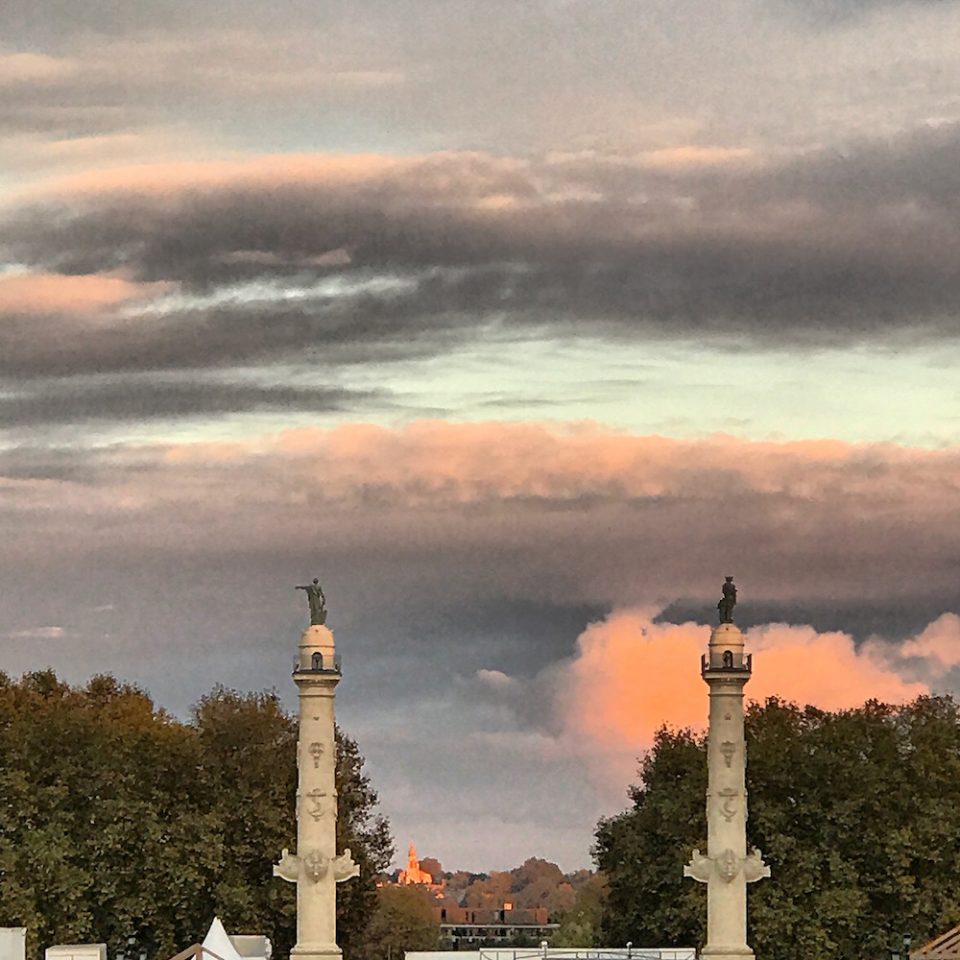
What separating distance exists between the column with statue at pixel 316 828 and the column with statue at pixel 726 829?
33.7 feet

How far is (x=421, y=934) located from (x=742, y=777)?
349ft

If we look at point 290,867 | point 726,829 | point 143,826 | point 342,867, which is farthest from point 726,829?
point 143,826

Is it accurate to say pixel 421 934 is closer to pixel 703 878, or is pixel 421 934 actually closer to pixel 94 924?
pixel 94 924

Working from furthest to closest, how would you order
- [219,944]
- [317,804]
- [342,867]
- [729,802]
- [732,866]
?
[342,867] < [317,804] < [732,866] < [729,802] < [219,944]

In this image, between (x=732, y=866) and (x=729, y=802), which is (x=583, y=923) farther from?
(x=729, y=802)

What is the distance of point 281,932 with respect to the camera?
97.6 metres

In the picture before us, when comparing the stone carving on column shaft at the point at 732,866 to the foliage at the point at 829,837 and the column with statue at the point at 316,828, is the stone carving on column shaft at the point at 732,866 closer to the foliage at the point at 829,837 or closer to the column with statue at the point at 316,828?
the column with statue at the point at 316,828

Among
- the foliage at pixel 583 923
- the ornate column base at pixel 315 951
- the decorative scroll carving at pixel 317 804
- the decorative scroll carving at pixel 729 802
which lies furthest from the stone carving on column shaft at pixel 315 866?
the foliage at pixel 583 923

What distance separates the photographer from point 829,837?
96.9 meters

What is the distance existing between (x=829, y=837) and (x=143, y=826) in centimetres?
2443

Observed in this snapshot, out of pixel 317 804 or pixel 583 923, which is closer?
pixel 317 804

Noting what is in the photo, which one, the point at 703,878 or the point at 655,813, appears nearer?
the point at 703,878

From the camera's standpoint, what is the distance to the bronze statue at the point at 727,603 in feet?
260

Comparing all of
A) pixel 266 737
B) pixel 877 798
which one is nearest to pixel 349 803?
pixel 266 737
